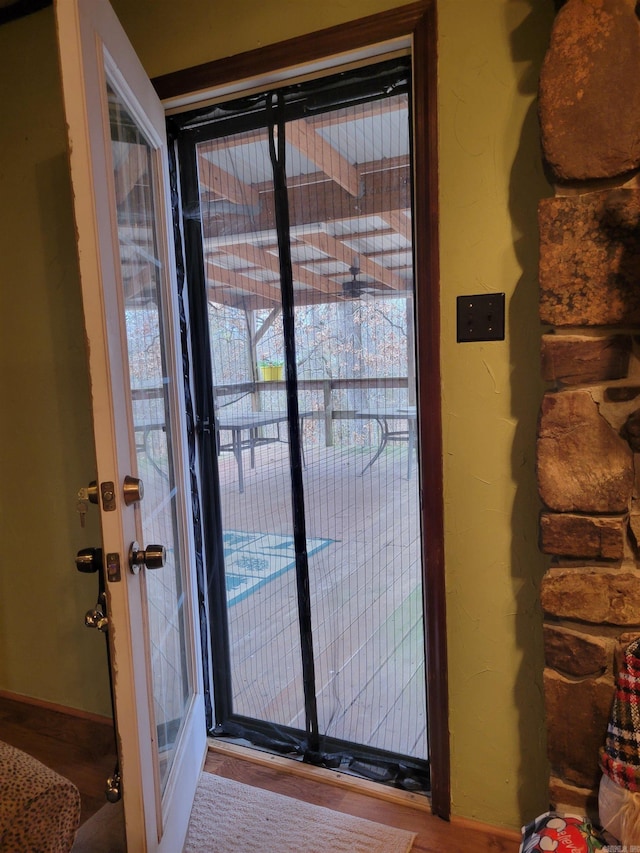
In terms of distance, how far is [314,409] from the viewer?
5.29 ft

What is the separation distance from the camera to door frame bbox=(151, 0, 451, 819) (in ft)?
4.25

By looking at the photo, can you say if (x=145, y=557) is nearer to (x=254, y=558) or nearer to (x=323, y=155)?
(x=254, y=558)

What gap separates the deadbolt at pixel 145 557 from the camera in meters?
1.09

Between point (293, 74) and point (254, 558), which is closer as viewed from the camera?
point (293, 74)

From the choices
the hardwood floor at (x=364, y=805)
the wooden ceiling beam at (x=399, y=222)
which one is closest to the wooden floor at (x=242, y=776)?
the hardwood floor at (x=364, y=805)

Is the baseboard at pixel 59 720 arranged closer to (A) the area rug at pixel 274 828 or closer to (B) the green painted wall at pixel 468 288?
(A) the area rug at pixel 274 828

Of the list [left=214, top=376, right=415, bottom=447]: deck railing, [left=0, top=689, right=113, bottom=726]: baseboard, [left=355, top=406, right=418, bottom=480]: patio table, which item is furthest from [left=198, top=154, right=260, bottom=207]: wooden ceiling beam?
[left=0, top=689, right=113, bottom=726]: baseboard

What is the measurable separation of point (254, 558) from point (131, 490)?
767mm

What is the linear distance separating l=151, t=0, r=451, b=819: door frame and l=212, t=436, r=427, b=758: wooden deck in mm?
140

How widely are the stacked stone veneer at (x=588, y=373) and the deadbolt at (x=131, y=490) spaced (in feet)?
2.63

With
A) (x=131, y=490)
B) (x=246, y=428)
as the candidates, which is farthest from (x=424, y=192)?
(x=131, y=490)

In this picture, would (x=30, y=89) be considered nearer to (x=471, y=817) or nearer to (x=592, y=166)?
(x=592, y=166)

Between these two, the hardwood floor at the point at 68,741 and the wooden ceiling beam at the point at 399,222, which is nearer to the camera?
the wooden ceiling beam at the point at 399,222

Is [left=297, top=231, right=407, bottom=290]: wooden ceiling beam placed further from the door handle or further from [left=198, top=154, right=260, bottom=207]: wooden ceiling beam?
the door handle
